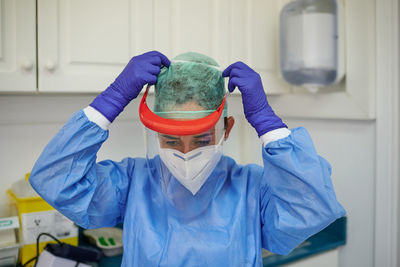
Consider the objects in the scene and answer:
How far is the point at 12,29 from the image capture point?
1.06 metres

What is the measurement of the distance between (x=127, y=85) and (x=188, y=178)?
0.91 ft

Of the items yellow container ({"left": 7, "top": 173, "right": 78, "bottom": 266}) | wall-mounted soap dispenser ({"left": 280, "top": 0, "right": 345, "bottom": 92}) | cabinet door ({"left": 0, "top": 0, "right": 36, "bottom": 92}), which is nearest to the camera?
cabinet door ({"left": 0, "top": 0, "right": 36, "bottom": 92})

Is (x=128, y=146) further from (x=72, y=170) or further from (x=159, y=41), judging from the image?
(x=72, y=170)

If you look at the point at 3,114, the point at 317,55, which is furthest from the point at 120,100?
the point at 317,55

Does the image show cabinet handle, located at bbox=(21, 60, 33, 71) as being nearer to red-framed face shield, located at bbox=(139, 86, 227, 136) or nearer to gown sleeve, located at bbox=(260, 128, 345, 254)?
red-framed face shield, located at bbox=(139, 86, 227, 136)

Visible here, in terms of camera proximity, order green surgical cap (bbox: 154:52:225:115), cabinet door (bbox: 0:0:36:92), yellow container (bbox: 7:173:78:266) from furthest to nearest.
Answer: yellow container (bbox: 7:173:78:266) < cabinet door (bbox: 0:0:36:92) < green surgical cap (bbox: 154:52:225:115)

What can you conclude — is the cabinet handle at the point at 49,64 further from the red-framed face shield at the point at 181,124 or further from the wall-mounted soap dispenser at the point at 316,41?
the wall-mounted soap dispenser at the point at 316,41

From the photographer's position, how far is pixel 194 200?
93 centimetres

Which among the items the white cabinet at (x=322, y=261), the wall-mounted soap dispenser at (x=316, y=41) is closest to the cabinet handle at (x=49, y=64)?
the wall-mounted soap dispenser at (x=316, y=41)

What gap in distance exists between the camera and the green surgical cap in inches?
34.5

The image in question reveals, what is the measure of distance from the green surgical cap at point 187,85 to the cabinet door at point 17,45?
466 millimetres

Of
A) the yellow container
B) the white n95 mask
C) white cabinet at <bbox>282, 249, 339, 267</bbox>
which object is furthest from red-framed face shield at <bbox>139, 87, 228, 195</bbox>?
white cabinet at <bbox>282, 249, 339, 267</bbox>

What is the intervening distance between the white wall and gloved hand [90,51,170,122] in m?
0.65

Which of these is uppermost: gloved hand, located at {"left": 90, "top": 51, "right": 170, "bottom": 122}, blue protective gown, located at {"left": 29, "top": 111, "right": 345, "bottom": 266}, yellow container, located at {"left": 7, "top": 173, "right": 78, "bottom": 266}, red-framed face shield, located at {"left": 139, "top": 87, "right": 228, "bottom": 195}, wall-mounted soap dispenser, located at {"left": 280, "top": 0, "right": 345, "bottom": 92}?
wall-mounted soap dispenser, located at {"left": 280, "top": 0, "right": 345, "bottom": 92}
